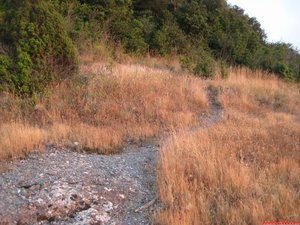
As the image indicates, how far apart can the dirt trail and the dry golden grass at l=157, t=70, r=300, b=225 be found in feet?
1.08

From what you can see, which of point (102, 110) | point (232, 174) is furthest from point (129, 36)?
point (232, 174)

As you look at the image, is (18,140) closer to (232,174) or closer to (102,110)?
(102,110)

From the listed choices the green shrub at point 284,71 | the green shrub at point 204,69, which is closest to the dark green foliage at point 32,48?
the green shrub at point 204,69

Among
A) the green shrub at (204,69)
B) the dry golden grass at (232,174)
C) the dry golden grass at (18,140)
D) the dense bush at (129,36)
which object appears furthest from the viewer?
the green shrub at (204,69)

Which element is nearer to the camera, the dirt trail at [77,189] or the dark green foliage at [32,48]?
the dirt trail at [77,189]

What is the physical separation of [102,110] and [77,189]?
11.0 ft

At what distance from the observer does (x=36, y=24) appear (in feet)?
29.2

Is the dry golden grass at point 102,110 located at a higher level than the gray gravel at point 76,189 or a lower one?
higher

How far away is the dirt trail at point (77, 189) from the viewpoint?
442cm

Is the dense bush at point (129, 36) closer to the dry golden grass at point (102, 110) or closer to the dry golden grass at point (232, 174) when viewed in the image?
the dry golden grass at point (102, 110)

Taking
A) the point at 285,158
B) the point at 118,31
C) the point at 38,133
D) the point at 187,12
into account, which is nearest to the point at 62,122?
the point at 38,133

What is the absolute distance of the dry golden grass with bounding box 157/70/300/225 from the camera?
4188mm

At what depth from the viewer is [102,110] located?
26.6 ft

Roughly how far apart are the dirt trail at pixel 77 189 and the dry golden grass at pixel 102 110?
0.40m
